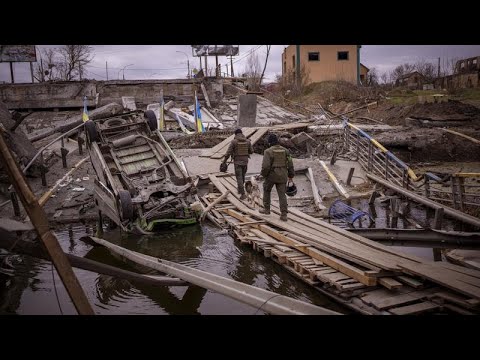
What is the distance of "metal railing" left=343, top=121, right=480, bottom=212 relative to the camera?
885 cm

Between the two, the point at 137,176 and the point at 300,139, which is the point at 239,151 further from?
the point at 300,139

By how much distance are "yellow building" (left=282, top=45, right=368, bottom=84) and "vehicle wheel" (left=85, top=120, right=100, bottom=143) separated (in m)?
26.3

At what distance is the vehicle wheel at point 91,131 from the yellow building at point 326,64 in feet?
86.2

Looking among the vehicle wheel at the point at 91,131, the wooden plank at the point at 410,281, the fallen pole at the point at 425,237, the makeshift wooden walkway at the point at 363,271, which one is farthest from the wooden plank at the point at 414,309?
the vehicle wheel at the point at 91,131

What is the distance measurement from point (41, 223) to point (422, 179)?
1108 centimetres

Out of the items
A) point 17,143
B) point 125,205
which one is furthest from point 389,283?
point 17,143

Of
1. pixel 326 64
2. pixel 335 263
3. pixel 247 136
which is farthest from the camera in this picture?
pixel 326 64

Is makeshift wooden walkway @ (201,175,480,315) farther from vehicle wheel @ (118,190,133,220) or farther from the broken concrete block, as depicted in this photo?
the broken concrete block

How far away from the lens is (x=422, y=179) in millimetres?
11805

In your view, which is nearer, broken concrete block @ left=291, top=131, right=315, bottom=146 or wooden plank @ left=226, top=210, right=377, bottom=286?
wooden plank @ left=226, top=210, right=377, bottom=286

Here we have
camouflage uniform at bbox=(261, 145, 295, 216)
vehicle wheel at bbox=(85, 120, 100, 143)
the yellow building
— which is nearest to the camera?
camouflage uniform at bbox=(261, 145, 295, 216)

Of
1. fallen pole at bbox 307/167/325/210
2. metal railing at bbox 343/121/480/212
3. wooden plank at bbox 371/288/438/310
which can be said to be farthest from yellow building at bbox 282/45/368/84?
wooden plank at bbox 371/288/438/310

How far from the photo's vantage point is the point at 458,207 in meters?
9.21
